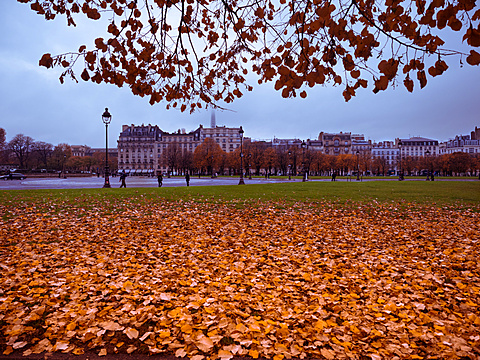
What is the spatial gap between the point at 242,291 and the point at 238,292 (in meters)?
0.08

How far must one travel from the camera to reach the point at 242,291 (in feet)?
14.9

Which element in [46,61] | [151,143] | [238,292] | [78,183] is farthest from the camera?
[151,143]

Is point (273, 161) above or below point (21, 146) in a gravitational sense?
below

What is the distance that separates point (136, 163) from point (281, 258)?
171m

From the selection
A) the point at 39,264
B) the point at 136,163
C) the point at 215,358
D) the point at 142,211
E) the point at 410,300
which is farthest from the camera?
the point at 136,163

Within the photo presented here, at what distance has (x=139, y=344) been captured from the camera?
318 cm

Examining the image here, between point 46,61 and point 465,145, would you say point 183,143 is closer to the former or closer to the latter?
point 46,61

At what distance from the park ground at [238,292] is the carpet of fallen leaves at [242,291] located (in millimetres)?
21

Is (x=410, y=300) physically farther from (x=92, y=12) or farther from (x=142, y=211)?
(x=142, y=211)

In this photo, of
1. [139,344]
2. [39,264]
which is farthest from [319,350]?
[39,264]

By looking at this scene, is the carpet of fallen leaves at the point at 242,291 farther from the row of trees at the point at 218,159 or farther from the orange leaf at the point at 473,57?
the row of trees at the point at 218,159

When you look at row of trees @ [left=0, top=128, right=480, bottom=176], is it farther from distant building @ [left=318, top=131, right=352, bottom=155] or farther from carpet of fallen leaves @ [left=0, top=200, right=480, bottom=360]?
carpet of fallen leaves @ [left=0, top=200, right=480, bottom=360]

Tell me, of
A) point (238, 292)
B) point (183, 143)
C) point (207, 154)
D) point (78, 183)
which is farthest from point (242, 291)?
point (183, 143)

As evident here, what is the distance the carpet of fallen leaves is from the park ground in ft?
0.07
